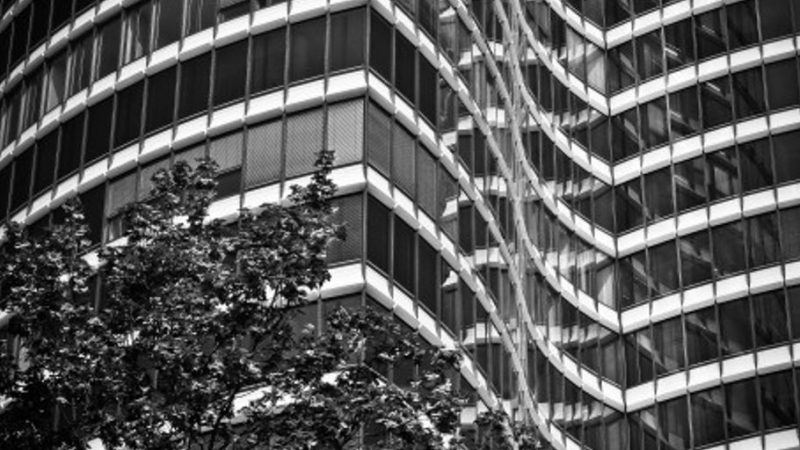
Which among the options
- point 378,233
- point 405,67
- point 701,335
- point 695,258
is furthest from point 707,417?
point 378,233

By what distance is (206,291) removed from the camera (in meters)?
34.3

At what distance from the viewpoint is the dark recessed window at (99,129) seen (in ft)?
175

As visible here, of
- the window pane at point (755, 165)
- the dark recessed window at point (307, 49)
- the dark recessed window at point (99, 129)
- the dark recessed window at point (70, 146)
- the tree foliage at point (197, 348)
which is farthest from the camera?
the window pane at point (755, 165)

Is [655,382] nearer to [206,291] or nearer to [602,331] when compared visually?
[602,331]

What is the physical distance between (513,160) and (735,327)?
1130 centimetres

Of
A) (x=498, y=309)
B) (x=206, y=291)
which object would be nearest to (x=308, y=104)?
(x=498, y=309)

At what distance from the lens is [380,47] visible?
50.8m

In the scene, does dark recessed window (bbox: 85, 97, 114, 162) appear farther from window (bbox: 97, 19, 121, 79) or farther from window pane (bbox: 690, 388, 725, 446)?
window pane (bbox: 690, 388, 725, 446)

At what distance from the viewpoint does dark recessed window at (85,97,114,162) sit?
53406 millimetres

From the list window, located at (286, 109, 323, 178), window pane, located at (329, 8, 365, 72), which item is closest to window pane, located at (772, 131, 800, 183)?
window pane, located at (329, 8, 365, 72)

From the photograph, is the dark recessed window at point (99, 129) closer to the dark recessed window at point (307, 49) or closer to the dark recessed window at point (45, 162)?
the dark recessed window at point (45, 162)

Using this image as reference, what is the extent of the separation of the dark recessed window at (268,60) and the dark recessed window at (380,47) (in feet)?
6.96

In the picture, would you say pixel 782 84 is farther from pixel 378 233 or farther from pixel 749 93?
pixel 378 233

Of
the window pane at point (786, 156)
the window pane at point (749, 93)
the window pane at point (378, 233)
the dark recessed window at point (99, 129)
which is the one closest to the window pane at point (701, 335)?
the window pane at point (786, 156)
